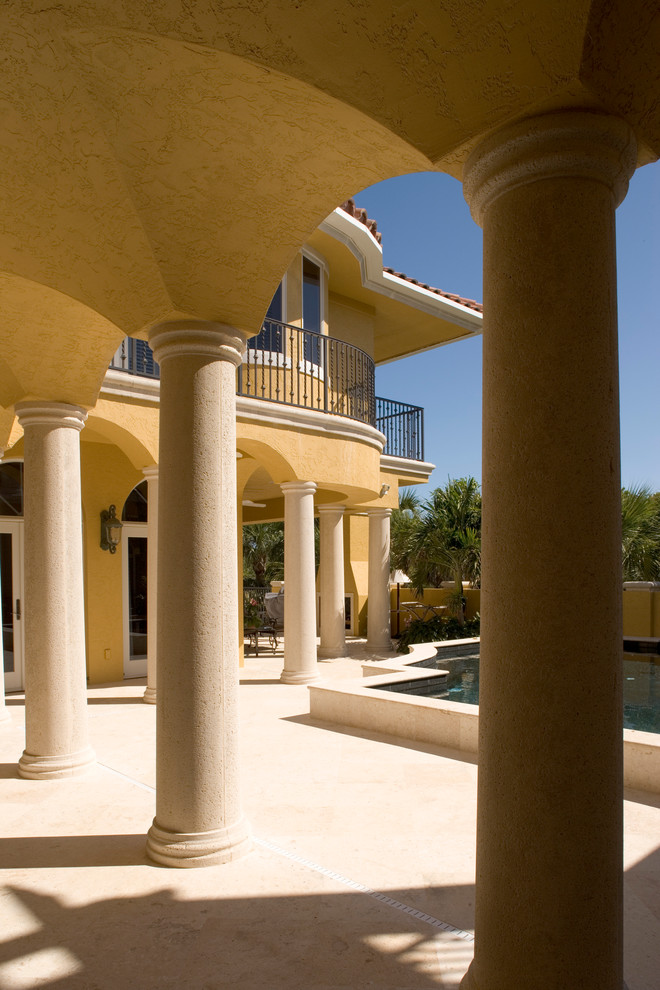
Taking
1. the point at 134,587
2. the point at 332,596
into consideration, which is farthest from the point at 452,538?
the point at 134,587

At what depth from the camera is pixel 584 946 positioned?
8.18ft

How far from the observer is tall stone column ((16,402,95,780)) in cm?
673

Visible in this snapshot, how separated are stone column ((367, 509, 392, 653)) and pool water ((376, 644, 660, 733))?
2798mm

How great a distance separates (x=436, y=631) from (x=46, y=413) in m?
13.5

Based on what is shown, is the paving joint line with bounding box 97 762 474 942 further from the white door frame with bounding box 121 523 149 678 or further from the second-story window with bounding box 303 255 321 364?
the second-story window with bounding box 303 255 321 364

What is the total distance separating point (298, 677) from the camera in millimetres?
12469

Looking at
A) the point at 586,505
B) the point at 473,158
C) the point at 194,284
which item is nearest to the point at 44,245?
the point at 194,284

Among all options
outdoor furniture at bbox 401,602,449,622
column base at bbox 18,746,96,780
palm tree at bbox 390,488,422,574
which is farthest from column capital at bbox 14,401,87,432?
palm tree at bbox 390,488,422,574

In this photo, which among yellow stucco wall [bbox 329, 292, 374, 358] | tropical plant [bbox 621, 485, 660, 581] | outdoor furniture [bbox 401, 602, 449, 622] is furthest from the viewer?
outdoor furniture [bbox 401, 602, 449, 622]

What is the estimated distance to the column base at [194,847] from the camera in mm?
4664

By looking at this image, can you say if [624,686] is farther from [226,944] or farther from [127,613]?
[127,613]

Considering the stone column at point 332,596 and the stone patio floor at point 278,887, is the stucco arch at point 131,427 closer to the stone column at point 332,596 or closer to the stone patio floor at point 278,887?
the stone patio floor at point 278,887

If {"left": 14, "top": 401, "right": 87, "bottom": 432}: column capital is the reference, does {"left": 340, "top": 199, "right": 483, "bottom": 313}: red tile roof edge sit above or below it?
above

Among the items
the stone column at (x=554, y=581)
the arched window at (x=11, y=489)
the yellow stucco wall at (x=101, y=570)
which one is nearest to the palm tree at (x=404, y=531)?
the yellow stucco wall at (x=101, y=570)
